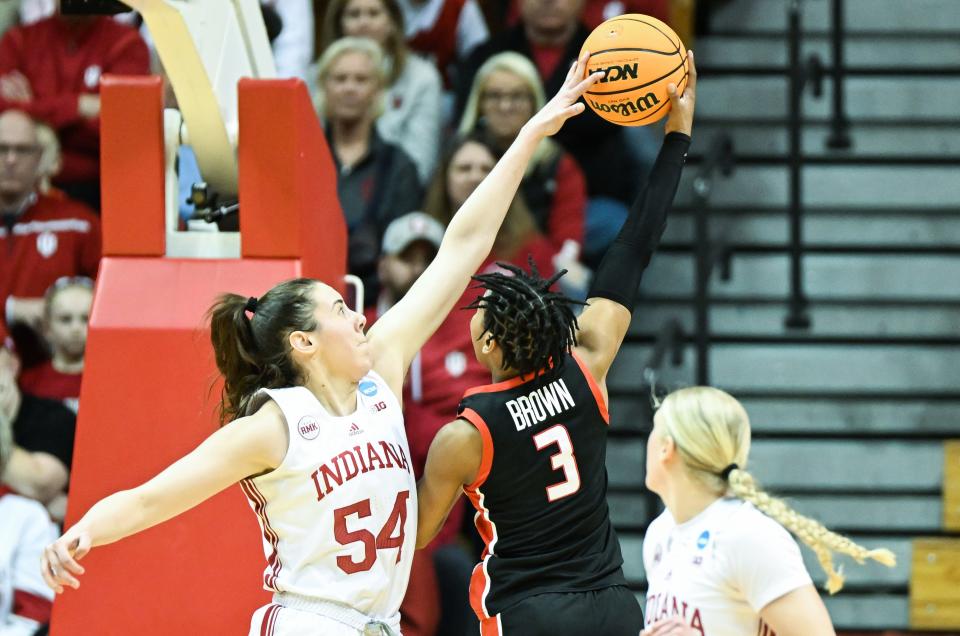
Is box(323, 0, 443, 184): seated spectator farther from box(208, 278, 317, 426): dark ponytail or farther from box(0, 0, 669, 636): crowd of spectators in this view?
box(208, 278, 317, 426): dark ponytail

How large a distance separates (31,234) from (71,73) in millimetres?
975

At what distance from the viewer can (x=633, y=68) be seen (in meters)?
4.01

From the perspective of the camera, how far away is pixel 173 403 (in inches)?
167

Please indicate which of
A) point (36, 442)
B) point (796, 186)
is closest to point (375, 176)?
point (36, 442)

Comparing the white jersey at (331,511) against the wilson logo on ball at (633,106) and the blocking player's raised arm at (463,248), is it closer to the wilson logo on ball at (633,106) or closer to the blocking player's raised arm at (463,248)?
the blocking player's raised arm at (463,248)

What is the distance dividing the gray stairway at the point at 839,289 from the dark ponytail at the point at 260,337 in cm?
329

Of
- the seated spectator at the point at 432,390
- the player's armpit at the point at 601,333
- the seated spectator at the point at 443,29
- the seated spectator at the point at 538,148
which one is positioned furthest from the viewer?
the seated spectator at the point at 443,29

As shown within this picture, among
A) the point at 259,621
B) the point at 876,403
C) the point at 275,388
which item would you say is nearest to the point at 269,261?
the point at 275,388

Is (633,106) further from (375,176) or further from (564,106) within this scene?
(375,176)

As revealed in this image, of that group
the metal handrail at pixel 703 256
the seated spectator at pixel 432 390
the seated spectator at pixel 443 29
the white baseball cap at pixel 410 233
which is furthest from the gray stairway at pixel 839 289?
the seated spectator at pixel 443 29

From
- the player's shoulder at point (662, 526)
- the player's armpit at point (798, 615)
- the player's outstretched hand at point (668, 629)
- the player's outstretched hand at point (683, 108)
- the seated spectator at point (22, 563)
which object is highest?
the player's outstretched hand at point (683, 108)

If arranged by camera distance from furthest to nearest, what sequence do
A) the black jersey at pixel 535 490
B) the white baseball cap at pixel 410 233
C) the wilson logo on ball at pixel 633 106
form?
the white baseball cap at pixel 410 233 → the wilson logo on ball at pixel 633 106 → the black jersey at pixel 535 490

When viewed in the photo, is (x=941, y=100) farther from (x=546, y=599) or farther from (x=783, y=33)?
(x=546, y=599)

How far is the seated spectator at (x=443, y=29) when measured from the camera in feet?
26.5
